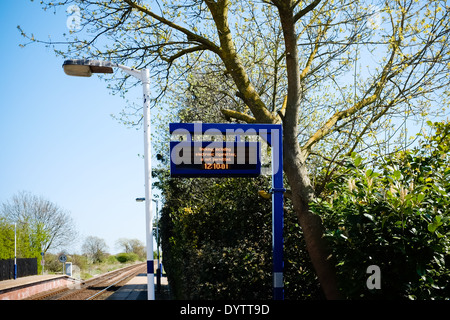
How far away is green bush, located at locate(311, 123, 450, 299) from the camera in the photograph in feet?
19.0

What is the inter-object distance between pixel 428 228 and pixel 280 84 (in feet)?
34.6

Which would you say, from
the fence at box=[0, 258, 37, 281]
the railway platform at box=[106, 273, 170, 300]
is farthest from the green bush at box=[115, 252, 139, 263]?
the railway platform at box=[106, 273, 170, 300]

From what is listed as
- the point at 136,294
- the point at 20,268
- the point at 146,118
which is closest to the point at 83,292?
the point at 136,294

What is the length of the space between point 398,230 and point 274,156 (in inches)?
132

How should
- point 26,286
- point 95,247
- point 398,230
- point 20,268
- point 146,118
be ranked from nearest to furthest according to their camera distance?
point 398,230 → point 146,118 → point 26,286 → point 20,268 → point 95,247

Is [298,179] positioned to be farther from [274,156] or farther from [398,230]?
[398,230]

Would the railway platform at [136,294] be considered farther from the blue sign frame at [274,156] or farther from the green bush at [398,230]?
the green bush at [398,230]

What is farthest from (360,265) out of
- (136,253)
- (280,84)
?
(136,253)

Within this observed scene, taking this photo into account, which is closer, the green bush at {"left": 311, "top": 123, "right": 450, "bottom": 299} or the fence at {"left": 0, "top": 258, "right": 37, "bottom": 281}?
the green bush at {"left": 311, "top": 123, "right": 450, "bottom": 299}

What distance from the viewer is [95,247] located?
306 feet

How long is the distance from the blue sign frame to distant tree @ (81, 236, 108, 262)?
8436 centimetres

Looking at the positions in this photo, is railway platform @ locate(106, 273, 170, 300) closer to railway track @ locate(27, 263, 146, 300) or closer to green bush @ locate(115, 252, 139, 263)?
railway track @ locate(27, 263, 146, 300)

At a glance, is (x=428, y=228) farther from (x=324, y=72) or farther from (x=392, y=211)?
(x=324, y=72)
